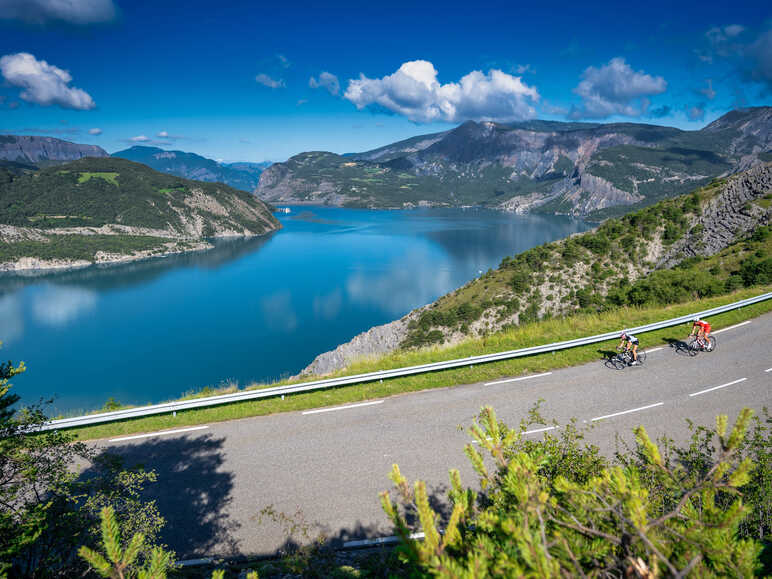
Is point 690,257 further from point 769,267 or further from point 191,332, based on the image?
point 191,332

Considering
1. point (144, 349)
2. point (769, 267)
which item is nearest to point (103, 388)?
point (144, 349)

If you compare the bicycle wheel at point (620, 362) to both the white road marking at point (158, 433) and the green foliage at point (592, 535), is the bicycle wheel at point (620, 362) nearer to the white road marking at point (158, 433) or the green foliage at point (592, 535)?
the green foliage at point (592, 535)

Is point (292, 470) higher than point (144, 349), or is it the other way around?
point (292, 470)

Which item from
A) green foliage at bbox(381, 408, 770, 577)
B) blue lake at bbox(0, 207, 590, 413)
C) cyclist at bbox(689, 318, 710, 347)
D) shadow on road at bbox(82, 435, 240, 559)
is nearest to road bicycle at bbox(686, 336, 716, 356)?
cyclist at bbox(689, 318, 710, 347)

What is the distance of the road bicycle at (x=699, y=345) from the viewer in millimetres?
14758

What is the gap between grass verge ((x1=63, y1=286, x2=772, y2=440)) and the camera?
1255cm

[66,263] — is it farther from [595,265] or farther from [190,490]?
[190,490]

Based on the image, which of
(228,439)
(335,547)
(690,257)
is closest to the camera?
(335,547)

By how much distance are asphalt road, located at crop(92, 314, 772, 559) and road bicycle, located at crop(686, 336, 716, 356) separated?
11.3 inches

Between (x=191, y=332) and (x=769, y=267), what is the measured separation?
304 feet

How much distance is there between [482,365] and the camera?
1481 centimetres

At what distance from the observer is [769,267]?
73.7ft

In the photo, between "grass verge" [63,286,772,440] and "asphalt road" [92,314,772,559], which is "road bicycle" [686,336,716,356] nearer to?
"asphalt road" [92,314,772,559]

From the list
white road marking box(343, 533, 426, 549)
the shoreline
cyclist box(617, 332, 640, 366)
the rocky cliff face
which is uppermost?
the rocky cliff face
